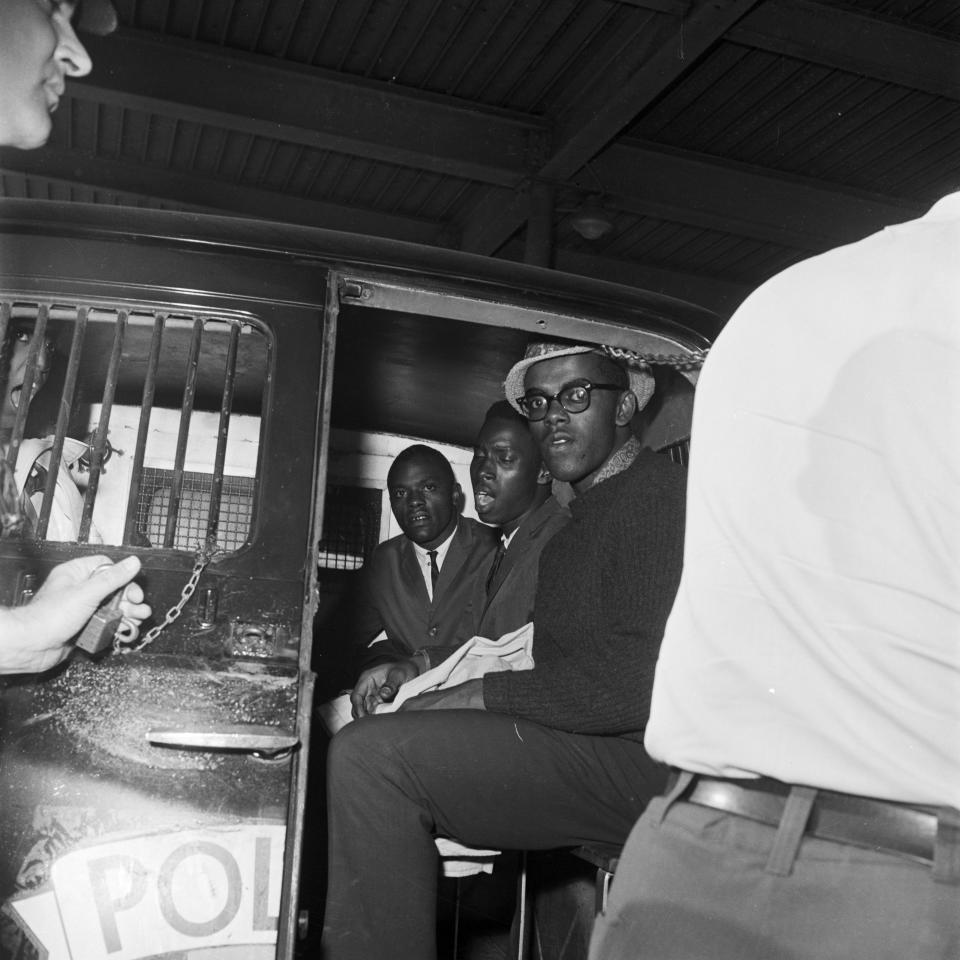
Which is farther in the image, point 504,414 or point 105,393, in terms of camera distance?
point 504,414

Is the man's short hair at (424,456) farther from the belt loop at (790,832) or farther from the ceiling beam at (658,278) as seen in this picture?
the ceiling beam at (658,278)

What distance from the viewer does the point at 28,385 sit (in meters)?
1.84

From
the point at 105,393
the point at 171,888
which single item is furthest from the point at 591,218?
the point at 171,888

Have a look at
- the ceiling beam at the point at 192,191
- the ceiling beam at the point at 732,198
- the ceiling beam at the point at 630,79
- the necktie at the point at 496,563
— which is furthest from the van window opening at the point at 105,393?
the ceiling beam at the point at 192,191

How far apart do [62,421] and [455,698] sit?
999 millimetres

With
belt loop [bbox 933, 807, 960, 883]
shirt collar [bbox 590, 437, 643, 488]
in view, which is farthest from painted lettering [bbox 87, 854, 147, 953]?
shirt collar [bbox 590, 437, 643, 488]

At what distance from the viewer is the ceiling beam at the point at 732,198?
21.1ft

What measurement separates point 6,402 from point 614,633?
126cm

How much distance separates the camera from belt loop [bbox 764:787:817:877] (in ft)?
3.48

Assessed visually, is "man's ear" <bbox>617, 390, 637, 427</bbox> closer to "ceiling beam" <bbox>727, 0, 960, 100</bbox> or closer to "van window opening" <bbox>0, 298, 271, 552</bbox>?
"van window opening" <bbox>0, 298, 271, 552</bbox>

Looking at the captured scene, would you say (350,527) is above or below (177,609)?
above

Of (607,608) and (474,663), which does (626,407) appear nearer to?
(607,608)

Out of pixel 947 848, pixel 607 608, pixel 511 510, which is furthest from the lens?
pixel 511 510

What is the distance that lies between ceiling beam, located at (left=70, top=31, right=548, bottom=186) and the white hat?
11.5ft
